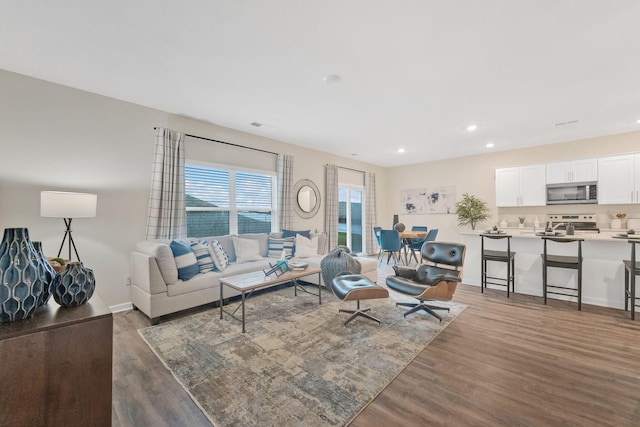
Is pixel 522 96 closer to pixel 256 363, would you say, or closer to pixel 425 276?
pixel 425 276

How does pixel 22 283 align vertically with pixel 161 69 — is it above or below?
below

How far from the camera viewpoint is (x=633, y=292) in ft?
9.57

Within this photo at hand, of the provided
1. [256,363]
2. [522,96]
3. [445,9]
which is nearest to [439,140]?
[522,96]

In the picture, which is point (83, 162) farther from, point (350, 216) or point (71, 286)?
point (350, 216)

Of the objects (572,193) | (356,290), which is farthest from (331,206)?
(572,193)

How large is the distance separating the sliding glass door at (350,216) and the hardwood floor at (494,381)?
14.4ft

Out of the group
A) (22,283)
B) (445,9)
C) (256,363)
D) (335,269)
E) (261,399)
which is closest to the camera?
(22,283)

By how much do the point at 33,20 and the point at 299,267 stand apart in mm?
3155

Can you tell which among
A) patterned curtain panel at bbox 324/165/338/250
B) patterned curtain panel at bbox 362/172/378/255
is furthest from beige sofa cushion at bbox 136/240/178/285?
patterned curtain panel at bbox 362/172/378/255

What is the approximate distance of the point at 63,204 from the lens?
2566 mm

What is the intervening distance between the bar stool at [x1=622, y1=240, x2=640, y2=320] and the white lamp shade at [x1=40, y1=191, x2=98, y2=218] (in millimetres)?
5617

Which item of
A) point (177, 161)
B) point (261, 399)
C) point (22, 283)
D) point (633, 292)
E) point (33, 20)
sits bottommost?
point (261, 399)

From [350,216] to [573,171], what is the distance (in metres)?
4.64

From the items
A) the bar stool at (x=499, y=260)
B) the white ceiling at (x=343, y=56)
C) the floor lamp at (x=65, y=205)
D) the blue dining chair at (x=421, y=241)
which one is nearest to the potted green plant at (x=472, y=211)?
the blue dining chair at (x=421, y=241)
